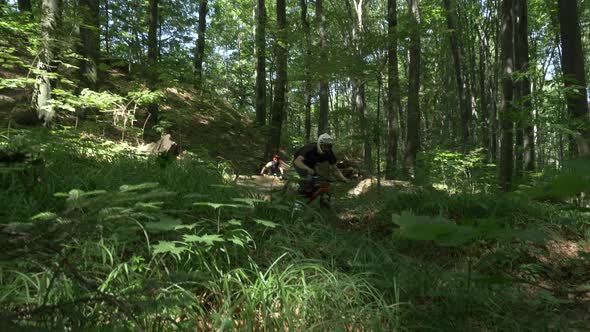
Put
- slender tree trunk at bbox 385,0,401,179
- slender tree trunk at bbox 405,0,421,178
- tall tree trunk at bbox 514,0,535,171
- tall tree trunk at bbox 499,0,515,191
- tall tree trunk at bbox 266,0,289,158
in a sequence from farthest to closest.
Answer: tall tree trunk at bbox 266,0,289,158 → slender tree trunk at bbox 405,0,421,178 → tall tree trunk at bbox 514,0,535,171 → slender tree trunk at bbox 385,0,401,179 → tall tree trunk at bbox 499,0,515,191

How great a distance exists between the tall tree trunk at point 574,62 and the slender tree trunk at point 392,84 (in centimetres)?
301

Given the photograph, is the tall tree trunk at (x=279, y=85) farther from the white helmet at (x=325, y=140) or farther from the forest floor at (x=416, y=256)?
the forest floor at (x=416, y=256)

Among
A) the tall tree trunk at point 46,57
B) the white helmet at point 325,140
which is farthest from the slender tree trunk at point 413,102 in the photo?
the tall tree trunk at point 46,57

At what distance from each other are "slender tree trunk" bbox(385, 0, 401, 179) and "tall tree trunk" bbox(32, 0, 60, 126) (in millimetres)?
6396

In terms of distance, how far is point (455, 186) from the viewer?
8.66 metres

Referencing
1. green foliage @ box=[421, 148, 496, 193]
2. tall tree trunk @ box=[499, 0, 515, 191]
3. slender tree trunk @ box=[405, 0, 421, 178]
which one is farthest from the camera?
slender tree trunk @ box=[405, 0, 421, 178]

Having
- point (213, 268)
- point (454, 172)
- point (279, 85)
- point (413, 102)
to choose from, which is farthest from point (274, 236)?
point (279, 85)

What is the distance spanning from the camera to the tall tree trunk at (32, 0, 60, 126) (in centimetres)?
616

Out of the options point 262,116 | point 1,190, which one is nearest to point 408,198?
point 1,190

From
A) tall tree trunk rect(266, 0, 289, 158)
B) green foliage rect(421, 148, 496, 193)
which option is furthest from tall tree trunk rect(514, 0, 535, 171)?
tall tree trunk rect(266, 0, 289, 158)

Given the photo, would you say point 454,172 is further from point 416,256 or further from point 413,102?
point 416,256

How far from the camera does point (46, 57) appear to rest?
6219mm

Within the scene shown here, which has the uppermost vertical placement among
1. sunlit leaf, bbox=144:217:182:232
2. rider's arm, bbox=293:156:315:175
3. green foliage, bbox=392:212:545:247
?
rider's arm, bbox=293:156:315:175

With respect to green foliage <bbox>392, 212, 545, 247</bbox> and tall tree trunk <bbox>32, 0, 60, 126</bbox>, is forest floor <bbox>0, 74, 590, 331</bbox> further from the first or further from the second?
tall tree trunk <bbox>32, 0, 60, 126</bbox>
